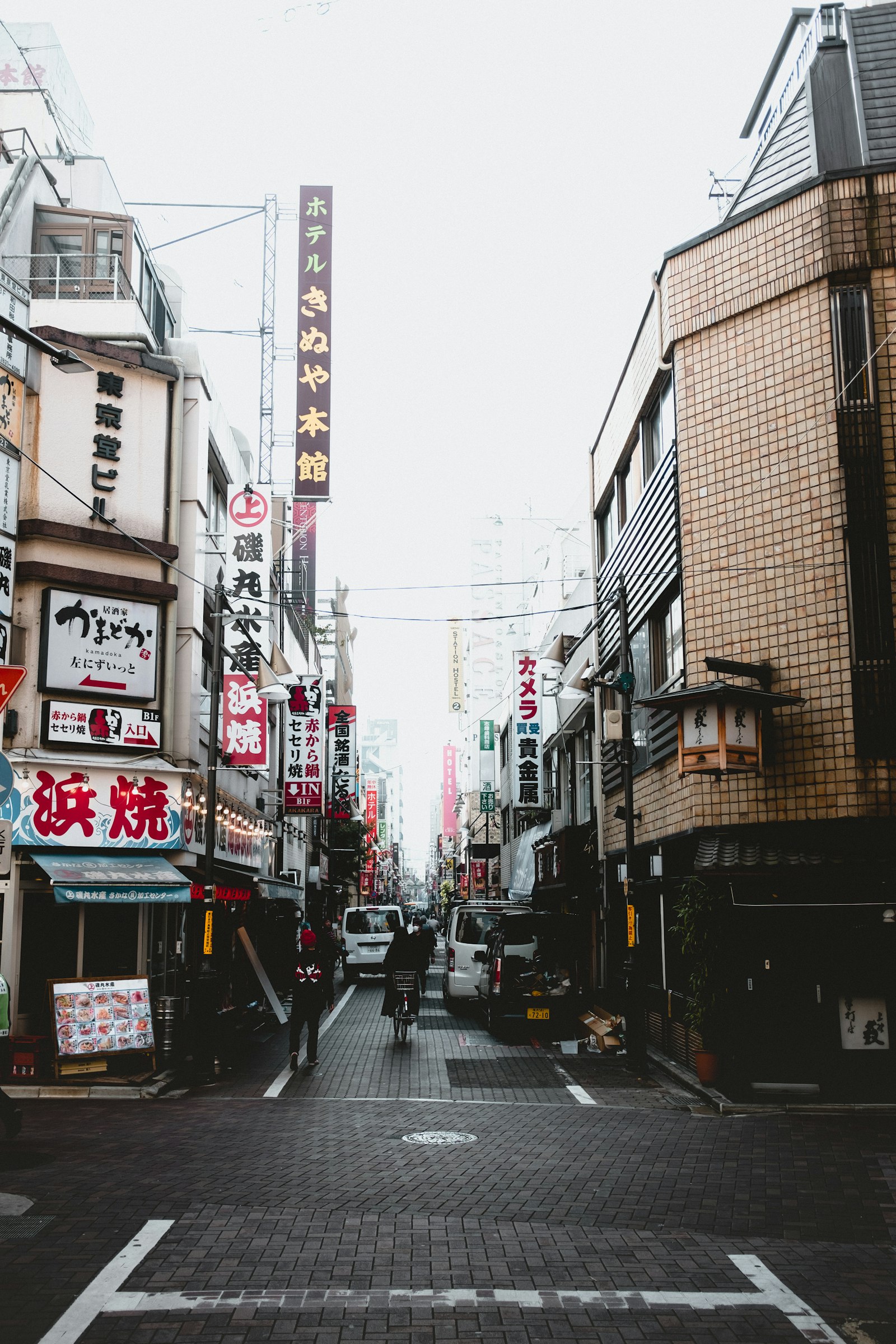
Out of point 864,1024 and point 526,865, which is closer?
point 864,1024

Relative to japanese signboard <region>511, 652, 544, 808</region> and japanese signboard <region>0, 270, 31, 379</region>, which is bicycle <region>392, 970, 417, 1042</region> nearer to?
japanese signboard <region>0, 270, 31, 379</region>

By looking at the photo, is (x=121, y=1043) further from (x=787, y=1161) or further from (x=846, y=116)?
(x=846, y=116)

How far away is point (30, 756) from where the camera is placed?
59.1ft

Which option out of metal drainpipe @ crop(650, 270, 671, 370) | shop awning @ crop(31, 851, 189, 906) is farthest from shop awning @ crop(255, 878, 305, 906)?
metal drainpipe @ crop(650, 270, 671, 370)

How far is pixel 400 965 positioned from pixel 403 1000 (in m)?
0.61

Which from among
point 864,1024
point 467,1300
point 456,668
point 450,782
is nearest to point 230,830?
point 864,1024

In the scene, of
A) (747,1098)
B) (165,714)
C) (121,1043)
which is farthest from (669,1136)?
(165,714)

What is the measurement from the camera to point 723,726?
14312mm

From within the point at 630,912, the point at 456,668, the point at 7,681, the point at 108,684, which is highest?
the point at 456,668

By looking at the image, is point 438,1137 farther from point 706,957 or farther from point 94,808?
point 94,808

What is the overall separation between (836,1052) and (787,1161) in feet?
12.6

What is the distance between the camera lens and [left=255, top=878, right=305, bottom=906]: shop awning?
25812mm

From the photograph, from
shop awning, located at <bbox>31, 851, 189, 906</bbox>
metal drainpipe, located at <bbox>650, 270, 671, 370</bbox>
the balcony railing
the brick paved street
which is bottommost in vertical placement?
the brick paved street

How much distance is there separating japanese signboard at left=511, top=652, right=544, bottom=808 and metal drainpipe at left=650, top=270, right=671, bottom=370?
58.6 feet
